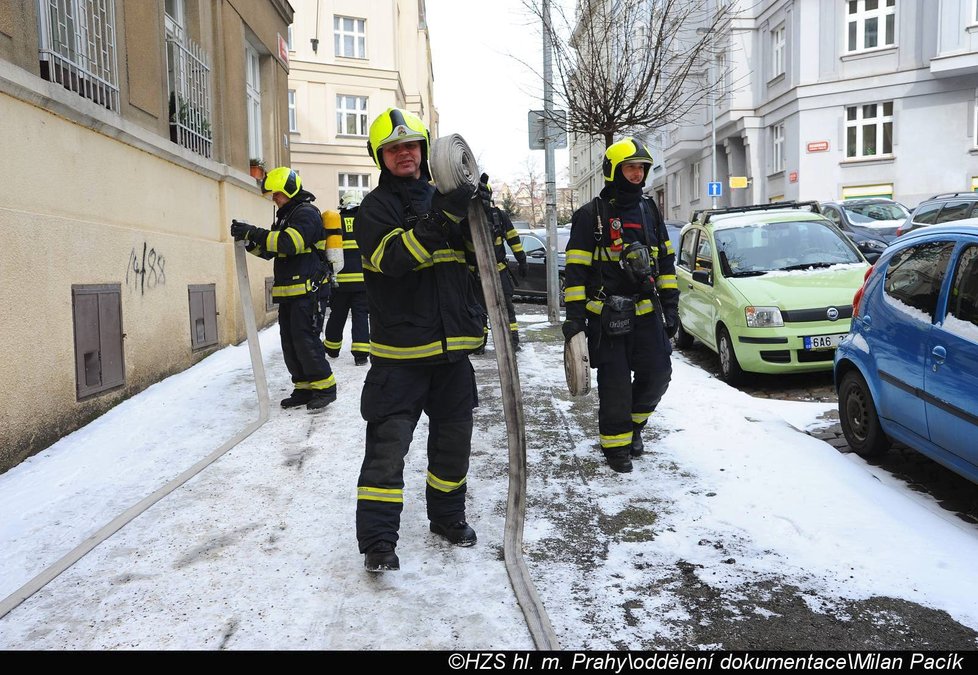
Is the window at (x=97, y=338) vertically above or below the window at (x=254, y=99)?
below

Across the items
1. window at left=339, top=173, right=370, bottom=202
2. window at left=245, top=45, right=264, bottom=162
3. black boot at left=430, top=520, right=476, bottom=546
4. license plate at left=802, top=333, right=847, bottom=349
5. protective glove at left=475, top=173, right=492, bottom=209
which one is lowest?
black boot at left=430, top=520, right=476, bottom=546

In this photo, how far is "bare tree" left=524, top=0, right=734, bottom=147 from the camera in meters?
11.3

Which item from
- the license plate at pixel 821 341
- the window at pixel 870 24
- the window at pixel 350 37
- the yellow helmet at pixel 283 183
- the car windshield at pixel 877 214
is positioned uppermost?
the window at pixel 350 37

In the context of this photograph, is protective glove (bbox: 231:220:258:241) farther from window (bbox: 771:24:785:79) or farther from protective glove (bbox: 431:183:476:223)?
window (bbox: 771:24:785:79)

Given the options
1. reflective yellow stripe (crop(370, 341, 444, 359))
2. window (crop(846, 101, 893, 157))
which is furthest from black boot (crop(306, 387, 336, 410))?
window (crop(846, 101, 893, 157))

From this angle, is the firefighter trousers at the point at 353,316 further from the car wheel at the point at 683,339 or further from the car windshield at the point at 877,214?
the car windshield at the point at 877,214

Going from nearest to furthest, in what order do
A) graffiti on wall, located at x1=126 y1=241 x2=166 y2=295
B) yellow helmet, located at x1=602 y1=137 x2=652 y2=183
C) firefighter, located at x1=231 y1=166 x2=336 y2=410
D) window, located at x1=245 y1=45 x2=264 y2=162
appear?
yellow helmet, located at x1=602 y1=137 x2=652 y2=183 < firefighter, located at x1=231 y1=166 x2=336 y2=410 < graffiti on wall, located at x1=126 y1=241 x2=166 y2=295 < window, located at x1=245 y1=45 x2=264 y2=162

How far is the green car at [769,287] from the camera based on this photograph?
23.2 feet

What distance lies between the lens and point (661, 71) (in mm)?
11523

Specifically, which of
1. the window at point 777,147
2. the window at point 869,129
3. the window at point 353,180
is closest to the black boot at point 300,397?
the window at point 869,129

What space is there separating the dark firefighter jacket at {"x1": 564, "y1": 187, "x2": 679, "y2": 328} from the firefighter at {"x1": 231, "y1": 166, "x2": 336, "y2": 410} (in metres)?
2.51

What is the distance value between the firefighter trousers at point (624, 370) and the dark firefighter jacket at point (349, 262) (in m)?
4.03

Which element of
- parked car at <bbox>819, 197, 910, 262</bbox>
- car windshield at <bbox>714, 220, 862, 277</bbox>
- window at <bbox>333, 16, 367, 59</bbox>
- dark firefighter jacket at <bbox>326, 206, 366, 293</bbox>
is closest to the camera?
car windshield at <bbox>714, 220, 862, 277</bbox>

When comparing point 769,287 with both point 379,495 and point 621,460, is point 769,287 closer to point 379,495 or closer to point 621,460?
point 621,460
